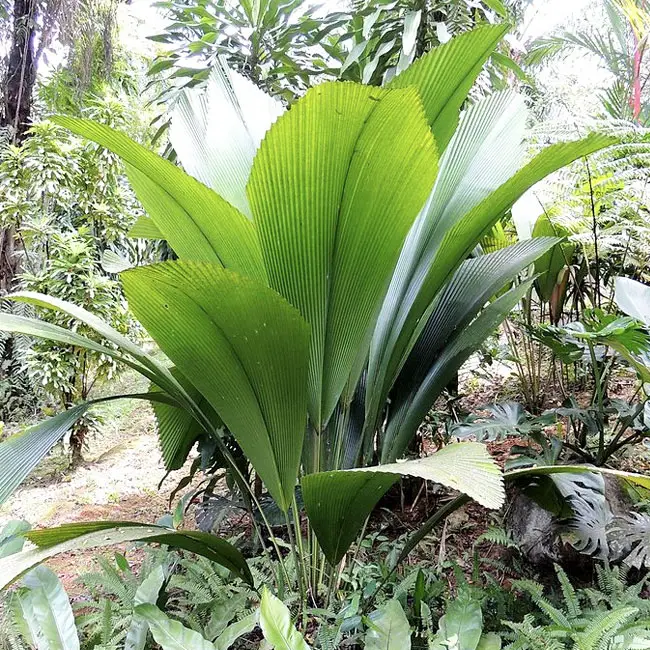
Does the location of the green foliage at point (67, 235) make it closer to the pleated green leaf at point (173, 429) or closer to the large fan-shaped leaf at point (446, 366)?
the pleated green leaf at point (173, 429)

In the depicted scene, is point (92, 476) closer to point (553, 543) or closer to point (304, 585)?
point (304, 585)

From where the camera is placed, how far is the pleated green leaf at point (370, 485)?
41 cm

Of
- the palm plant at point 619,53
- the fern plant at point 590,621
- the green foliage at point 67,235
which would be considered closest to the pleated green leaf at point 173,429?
the fern plant at point 590,621

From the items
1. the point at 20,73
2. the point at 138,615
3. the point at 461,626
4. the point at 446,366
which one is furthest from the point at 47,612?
the point at 20,73

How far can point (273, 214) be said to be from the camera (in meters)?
0.53

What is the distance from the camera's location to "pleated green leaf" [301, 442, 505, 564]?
405mm

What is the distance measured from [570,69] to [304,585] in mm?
6380

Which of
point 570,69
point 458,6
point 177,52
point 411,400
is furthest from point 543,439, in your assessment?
point 570,69

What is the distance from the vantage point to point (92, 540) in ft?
1.85

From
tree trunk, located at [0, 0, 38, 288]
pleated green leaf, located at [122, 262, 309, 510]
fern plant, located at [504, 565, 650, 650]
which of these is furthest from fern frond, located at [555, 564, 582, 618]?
tree trunk, located at [0, 0, 38, 288]

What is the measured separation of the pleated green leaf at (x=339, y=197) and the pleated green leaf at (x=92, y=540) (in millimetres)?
322

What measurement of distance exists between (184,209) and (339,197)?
0.19 m

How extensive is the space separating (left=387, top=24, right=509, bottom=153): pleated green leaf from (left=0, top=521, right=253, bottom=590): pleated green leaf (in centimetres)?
68

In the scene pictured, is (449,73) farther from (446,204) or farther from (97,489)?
(97,489)
